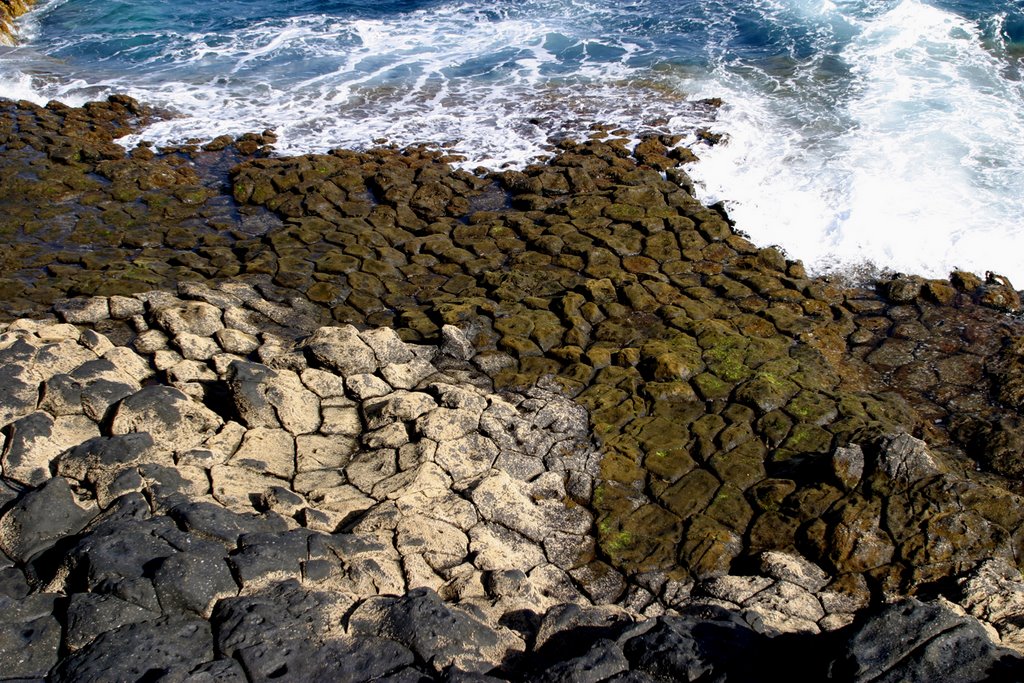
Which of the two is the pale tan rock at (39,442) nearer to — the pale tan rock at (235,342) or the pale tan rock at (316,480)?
the pale tan rock at (316,480)

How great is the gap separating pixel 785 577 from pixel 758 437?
2165mm

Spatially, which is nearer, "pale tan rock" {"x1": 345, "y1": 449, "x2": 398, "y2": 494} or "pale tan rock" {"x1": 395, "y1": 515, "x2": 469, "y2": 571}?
"pale tan rock" {"x1": 395, "y1": 515, "x2": 469, "y2": 571}

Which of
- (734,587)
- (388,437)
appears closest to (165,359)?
(388,437)

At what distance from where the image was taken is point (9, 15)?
25922 millimetres

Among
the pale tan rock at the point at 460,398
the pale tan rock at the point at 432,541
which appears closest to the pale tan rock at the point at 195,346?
the pale tan rock at the point at 460,398

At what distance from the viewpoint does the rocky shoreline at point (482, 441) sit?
5.44m

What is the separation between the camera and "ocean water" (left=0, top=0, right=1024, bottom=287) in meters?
14.3

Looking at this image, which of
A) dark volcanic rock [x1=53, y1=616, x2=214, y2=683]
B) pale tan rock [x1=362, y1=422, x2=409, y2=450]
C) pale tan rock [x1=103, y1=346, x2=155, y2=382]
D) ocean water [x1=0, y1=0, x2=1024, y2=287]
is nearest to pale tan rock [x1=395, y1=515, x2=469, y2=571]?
pale tan rock [x1=362, y1=422, x2=409, y2=450]

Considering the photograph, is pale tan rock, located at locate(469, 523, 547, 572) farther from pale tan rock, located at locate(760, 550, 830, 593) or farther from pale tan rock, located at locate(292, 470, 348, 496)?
pale tan rock, located at locate(760, 550, 830, 593)

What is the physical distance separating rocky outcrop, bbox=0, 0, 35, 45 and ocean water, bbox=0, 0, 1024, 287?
0.43m

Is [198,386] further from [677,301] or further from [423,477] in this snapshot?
[677,301]

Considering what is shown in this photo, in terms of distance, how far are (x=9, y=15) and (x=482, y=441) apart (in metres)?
26.5

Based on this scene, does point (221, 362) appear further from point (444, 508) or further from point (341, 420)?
point (444, 508)

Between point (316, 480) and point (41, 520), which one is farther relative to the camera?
point (316, 480)
